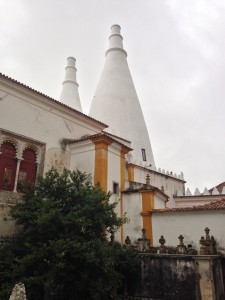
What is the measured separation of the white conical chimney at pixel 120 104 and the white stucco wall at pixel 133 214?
20.8 feet

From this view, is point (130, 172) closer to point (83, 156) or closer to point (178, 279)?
point (83, 156)

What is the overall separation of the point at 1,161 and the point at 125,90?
49.2 feet

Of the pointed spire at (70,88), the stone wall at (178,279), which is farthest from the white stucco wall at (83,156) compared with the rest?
the pointed spire at (70,88)

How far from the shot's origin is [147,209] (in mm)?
12414

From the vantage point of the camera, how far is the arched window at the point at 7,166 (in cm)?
1111

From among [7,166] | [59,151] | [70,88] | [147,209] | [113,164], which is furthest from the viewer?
[70,88]

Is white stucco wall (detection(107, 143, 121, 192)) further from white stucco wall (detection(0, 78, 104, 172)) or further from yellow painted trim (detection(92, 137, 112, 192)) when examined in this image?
white stucco wall (detection(0, 78, 104, 172))

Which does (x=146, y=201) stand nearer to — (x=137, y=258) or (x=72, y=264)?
(x=137, y=258)

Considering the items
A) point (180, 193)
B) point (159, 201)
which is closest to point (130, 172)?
point (159, 201)

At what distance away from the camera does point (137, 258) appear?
32.0 feet

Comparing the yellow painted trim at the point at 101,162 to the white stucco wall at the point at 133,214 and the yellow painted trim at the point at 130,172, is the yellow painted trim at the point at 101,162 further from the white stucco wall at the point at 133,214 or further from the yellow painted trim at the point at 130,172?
the yellow painted trim at the point at 130,172

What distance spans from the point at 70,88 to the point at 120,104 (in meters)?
10.9

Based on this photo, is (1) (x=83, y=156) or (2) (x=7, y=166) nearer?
(2) (x=7, y=166)

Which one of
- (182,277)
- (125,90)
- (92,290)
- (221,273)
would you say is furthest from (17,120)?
(125,90)
